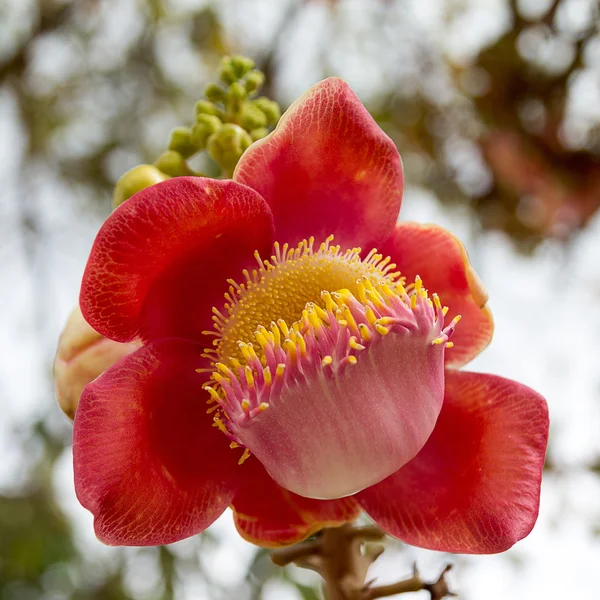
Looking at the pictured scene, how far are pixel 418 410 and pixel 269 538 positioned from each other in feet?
0.79

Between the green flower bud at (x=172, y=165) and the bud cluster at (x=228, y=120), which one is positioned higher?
the bud cluster at (x=228, y=120)

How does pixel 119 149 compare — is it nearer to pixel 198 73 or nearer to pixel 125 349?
pixel 198 73

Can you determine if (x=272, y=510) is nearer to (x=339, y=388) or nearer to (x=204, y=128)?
(x=339, y=388)

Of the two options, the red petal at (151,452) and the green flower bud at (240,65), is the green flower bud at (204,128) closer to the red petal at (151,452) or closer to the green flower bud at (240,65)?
the green flower bud at (240,65)

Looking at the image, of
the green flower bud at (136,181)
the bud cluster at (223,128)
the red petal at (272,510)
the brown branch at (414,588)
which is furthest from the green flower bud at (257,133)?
the brown branch at (414,588)

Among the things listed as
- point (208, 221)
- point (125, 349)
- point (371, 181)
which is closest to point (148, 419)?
point (125, 349)

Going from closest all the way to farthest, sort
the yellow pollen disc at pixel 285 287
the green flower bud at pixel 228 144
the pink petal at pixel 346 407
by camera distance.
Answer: the pink petal at pixel 346 407
the yellow pollen disc at pixel 285 287
the green flower bud at pixel 228 144

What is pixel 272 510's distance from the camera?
77 centimetres

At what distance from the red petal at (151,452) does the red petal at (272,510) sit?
0.08 ft

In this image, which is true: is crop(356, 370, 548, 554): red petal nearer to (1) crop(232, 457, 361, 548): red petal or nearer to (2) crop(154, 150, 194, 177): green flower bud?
(1) crop(232, 457, 361, 548): red petal

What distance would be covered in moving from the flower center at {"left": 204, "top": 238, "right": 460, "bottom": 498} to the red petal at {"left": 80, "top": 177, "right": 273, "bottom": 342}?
9 cm

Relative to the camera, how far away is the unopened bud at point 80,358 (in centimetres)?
76

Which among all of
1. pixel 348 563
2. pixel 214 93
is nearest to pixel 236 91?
pixel 214 93

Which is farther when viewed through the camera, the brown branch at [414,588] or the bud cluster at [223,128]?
the bud cluster at [223,128]
